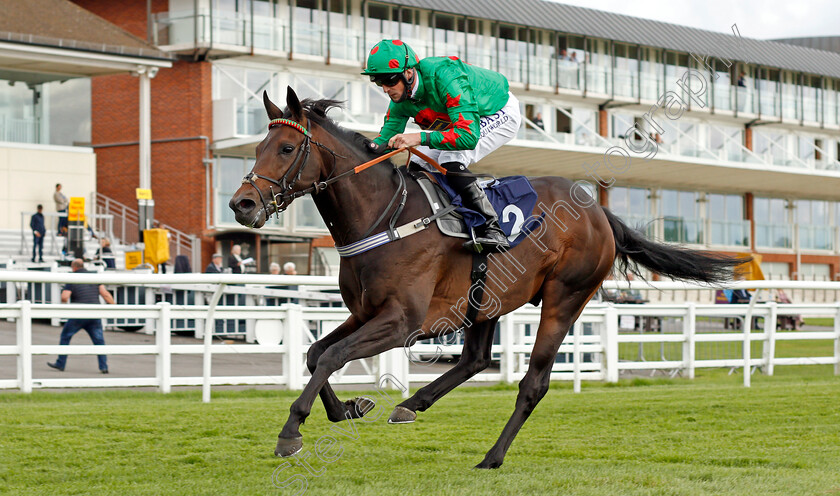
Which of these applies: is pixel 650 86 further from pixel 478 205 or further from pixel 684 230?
pixel 478 205

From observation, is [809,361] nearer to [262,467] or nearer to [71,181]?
[262,467]

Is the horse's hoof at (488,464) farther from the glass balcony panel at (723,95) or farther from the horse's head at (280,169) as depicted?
the glass balcony panel at (723,95)

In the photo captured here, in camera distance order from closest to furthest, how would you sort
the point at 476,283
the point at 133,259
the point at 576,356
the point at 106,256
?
the point at 476,283 → the point at 576,356 → the point at 106,256 → the point at 133,259

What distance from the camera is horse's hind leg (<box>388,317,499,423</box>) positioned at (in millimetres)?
4859

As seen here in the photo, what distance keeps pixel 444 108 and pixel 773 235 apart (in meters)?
33.0

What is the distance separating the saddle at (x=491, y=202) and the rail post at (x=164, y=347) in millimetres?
3437

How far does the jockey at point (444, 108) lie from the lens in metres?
4.64

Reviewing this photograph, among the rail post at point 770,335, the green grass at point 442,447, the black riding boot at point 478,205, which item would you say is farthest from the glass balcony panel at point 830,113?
the black riding boot at point 478,205

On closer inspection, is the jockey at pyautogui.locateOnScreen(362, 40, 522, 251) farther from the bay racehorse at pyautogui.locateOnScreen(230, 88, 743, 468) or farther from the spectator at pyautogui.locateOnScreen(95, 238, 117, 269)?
the spectator at pyautogui.locateOnScreen(95, 238, 117, 269)

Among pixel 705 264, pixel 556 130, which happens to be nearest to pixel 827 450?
pixel 705 264

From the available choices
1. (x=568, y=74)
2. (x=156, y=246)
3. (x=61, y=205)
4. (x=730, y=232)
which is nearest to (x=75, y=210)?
(x=156, y=246)

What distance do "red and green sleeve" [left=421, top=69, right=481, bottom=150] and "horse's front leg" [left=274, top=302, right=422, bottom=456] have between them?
0.77 metres

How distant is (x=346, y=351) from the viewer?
14.0 ft

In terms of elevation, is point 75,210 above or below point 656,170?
below
